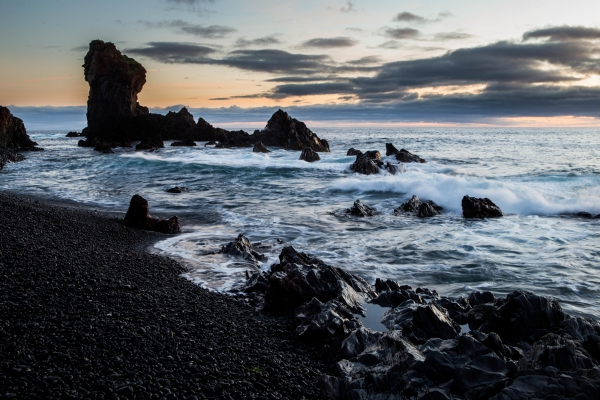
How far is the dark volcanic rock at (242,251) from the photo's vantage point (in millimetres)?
10125

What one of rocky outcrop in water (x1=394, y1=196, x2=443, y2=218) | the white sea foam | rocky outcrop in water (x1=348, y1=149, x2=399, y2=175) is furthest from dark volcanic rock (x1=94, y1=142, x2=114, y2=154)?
rocky outcrop in water (x1=394, y1=196, x2=443, y2=218)

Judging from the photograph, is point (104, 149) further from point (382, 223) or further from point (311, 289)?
point (311, 289)

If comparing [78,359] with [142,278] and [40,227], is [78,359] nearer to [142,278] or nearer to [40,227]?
[142,278]

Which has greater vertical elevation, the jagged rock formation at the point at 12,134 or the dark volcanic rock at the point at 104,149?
the jagged rock formation at the point at 12,134

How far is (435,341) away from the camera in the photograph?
5.02 metres

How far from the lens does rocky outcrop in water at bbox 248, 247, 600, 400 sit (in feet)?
Answer: 12.8

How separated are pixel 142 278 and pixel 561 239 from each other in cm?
1135

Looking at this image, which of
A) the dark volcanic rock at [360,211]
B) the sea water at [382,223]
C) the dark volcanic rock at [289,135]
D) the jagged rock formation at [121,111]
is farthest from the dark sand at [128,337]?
the jagged rock formation at [121,111]

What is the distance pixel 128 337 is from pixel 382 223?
418 inches

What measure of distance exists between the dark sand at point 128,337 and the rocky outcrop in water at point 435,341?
17.8 inches

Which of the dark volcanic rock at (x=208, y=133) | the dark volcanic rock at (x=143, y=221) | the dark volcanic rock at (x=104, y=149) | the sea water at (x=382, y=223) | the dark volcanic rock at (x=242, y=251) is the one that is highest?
the dark volcanic rock at (x=208, y=133)

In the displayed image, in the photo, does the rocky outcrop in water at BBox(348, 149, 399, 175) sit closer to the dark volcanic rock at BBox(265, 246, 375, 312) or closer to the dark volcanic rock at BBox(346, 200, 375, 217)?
the dark volcanic rock at BBox(346, 200, 375, 217)

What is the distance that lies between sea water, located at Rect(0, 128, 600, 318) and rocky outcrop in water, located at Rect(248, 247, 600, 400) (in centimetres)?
145

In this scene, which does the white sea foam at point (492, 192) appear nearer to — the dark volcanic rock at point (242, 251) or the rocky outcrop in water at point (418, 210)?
the rocky outcrop in water at point (418, 210)
